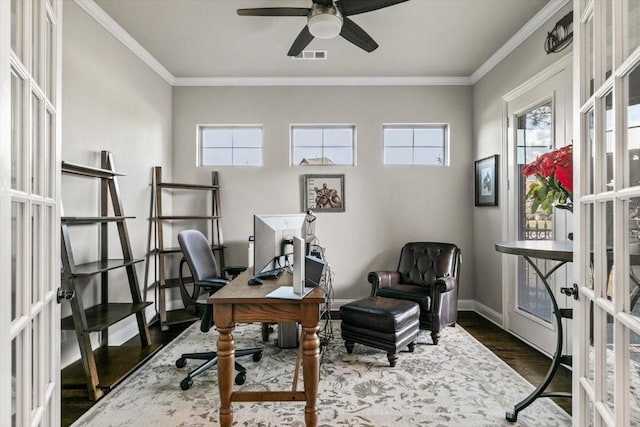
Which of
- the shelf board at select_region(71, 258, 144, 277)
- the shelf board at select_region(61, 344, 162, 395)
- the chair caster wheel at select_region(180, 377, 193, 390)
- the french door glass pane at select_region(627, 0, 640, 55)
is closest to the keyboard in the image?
the chair caster wheel at select_region(180, 377, 193, 390)

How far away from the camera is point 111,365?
2.62 m

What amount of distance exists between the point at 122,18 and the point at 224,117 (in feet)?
5.05

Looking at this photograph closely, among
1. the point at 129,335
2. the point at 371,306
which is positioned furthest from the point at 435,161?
the point at 129,335

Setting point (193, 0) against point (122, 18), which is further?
point (122, 18)

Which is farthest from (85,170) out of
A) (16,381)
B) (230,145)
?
(230,145)

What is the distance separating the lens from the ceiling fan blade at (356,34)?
247 cm

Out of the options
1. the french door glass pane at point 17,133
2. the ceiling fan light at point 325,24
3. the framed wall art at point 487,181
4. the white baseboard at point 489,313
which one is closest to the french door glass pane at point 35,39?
the french door glass pane at point 17,133

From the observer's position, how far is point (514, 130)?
3471 mm

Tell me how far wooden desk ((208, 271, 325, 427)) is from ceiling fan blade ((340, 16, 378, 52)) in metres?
1.93

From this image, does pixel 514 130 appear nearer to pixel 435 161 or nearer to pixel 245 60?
pixel 435 161

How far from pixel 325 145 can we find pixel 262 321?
2985mm

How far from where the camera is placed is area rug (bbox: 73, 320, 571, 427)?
200 cm

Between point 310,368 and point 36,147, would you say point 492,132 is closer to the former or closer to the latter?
point 310,368

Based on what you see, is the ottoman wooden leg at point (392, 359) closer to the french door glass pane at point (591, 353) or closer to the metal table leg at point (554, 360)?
the metal table leg at point (554, 360)
